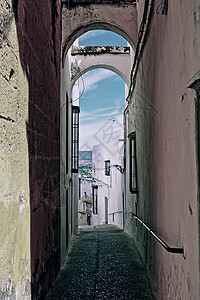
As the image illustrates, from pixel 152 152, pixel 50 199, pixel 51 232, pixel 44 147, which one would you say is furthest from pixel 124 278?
pixel 44 147

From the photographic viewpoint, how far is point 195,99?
6.82 feet

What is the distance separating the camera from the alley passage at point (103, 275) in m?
4.50

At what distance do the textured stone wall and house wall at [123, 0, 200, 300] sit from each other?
128cm

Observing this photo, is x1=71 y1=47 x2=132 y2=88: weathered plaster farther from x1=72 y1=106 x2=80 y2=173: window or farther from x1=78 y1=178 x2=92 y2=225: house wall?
x1=78 y1=178 x2=92 y2=225: house wall

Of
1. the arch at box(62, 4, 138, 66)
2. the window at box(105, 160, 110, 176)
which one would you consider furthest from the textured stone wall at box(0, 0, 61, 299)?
the window at box(105, 160, 110, 176)

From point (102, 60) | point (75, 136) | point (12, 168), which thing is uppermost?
point (102, 60)

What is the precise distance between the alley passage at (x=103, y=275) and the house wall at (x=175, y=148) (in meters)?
0.58

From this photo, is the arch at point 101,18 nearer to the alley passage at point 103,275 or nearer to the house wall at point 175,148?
the house wall at point 175,148

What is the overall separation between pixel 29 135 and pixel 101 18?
15.9 ft

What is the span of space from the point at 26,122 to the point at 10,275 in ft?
4.37

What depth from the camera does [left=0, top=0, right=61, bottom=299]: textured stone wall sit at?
2.29 meters

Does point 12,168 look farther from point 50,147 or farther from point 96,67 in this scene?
point 96,67

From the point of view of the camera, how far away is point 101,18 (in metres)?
6.99

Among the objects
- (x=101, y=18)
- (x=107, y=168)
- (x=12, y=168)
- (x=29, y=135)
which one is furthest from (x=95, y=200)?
(x=12, y=168)
